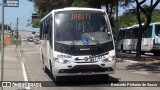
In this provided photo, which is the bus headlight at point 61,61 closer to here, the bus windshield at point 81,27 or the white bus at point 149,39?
the bus windshield at point 81,27

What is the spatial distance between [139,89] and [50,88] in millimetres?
2990

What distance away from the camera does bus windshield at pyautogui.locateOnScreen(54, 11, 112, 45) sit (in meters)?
14.9

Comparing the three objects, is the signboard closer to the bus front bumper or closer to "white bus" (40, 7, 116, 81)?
"white bus" (40, 7, 116, 81)

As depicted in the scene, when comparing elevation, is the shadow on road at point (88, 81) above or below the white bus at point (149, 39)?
below

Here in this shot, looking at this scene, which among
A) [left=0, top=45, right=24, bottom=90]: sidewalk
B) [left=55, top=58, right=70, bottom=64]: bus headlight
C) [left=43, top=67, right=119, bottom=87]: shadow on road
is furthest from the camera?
[left=0, top=45, right=24, bottom=90]: sidewalk

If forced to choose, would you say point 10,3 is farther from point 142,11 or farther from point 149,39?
point 149,39

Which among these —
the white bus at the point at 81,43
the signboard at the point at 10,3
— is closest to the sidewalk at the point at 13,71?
the white bus at the point at 81,43

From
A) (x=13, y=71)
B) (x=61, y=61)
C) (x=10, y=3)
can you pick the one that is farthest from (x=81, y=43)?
(x=13, y=71)

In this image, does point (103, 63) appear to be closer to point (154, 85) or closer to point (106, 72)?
point (106, 72)

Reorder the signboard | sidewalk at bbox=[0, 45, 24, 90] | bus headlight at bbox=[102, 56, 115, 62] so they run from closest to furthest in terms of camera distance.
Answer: the signboard < bus headlight at bbox=[102, 56, 115, 62] < sidewalk at bbox=[0, 45, 24, 90]

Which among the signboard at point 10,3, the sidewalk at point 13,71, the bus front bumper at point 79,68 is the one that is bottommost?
the sidewalk at point 13,71

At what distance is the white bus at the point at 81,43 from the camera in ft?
47.3

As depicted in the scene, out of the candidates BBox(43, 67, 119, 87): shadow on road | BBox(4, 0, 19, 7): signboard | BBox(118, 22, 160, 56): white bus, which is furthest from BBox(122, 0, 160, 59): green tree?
BBox(4, 0, 19, 7): signboard

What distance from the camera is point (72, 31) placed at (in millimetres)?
15031
